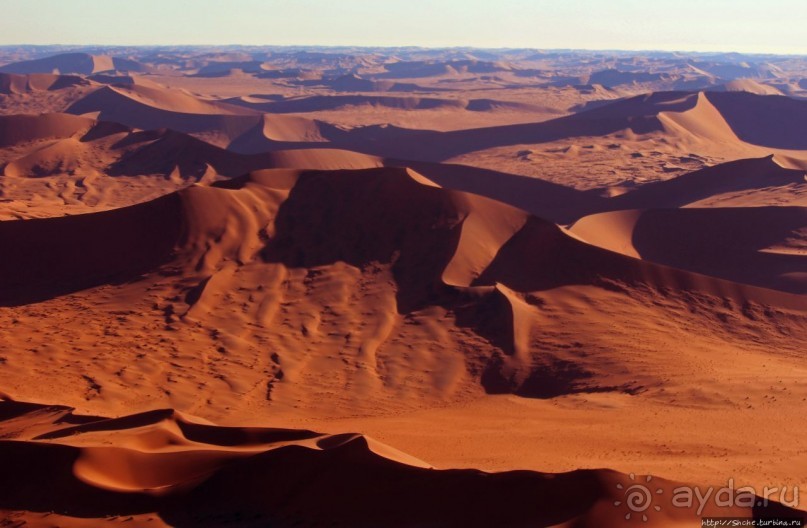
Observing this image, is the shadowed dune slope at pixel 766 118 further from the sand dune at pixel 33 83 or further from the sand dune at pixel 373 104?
the sand dune at pixel 33 83

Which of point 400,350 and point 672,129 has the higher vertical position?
point 672,129

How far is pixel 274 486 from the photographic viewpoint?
9.46 m

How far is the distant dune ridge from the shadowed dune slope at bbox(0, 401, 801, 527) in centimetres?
3

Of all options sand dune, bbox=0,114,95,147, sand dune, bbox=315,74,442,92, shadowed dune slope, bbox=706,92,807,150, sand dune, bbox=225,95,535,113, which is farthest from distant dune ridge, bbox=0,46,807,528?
sand dune, bbox=315,74,442,92

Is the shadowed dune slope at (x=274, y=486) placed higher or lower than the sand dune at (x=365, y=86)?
lower

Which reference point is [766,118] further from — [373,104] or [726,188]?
[373,104]

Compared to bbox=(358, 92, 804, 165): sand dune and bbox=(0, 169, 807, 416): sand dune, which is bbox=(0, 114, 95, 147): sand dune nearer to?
bbox=(358, 92, 804, 165): sand dune

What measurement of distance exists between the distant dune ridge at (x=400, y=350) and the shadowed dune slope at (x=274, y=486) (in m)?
0.03

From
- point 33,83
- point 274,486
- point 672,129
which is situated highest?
point 33,83

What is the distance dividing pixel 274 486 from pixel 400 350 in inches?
381

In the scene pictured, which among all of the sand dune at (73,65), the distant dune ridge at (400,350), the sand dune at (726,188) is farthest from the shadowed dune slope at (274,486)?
the sand dune at (73,65)

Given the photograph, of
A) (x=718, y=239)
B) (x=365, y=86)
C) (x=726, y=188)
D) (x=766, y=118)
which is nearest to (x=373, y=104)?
(x=365, y=86)

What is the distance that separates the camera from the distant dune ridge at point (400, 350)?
9352 mm

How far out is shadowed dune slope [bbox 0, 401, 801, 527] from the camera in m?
8.21
